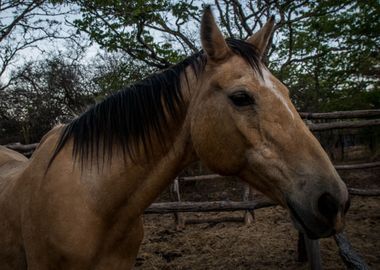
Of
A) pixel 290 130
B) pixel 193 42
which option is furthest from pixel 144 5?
pixel 290 130

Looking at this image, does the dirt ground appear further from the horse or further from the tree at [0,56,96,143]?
the tree at [0,56,96,143]

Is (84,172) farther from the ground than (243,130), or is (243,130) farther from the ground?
(243,130)

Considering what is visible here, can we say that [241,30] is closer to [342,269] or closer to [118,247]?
[342,269]

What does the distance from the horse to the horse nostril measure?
0.12 metres

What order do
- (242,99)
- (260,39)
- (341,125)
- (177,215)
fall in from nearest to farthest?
1. (242,99)
2. (260,39)
3. (341,125)
4. (177,215)

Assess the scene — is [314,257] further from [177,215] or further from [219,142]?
[177,215]

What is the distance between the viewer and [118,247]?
2.09 meters

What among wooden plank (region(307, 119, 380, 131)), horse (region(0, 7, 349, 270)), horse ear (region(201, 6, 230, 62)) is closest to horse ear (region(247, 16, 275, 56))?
horse (region(0, 7, 349, 270))

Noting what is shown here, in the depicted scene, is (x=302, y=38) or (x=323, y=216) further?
(x=302, y=38)

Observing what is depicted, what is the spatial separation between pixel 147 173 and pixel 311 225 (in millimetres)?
963

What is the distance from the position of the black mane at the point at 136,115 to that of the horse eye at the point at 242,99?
0.33 m

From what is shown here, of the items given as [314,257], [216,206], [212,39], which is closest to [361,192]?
[314,257]

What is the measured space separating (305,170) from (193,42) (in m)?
10.4

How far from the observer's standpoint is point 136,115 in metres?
2.06
